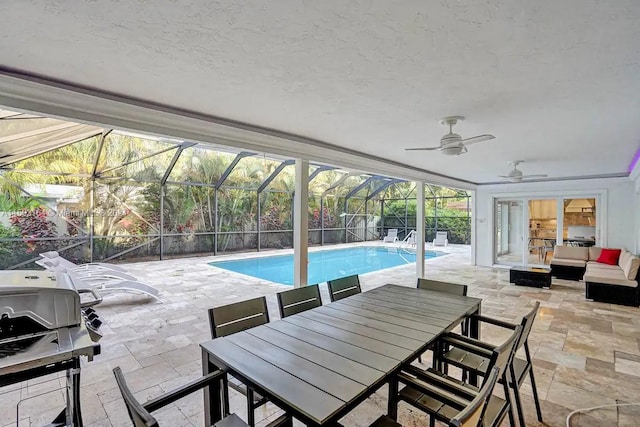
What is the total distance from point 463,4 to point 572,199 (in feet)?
30.1

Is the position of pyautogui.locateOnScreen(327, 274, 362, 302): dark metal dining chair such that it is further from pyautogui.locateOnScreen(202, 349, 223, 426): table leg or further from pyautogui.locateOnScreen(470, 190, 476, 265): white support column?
pyautogui.locateOnScreen(470, 190, 476, 265): white support column

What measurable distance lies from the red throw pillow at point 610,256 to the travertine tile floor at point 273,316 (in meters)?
1.03

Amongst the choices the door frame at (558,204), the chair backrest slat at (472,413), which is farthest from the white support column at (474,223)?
the chair backrest slat at (472,413)

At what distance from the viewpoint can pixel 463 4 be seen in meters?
1.48

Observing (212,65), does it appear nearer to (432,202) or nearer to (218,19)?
(218,19)

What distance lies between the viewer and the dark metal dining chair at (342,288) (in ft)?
9.66

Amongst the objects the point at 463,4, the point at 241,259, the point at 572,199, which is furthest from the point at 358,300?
the point at 572,199

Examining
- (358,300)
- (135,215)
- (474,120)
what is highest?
(474,120)

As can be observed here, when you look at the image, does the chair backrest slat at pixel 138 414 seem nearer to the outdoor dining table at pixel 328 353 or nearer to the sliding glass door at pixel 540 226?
the outdoor dining table at pixel 328 353

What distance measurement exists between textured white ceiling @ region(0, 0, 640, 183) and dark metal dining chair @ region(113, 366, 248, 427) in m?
1.67

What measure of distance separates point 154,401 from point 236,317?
89 centimetres

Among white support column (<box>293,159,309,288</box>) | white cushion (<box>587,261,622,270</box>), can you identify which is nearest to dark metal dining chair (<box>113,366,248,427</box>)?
white support column (<box>293,159,309,288</box>)

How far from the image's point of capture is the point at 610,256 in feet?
22.9

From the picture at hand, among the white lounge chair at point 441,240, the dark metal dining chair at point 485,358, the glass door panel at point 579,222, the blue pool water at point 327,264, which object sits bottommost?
the blue pool water at point 327,264
